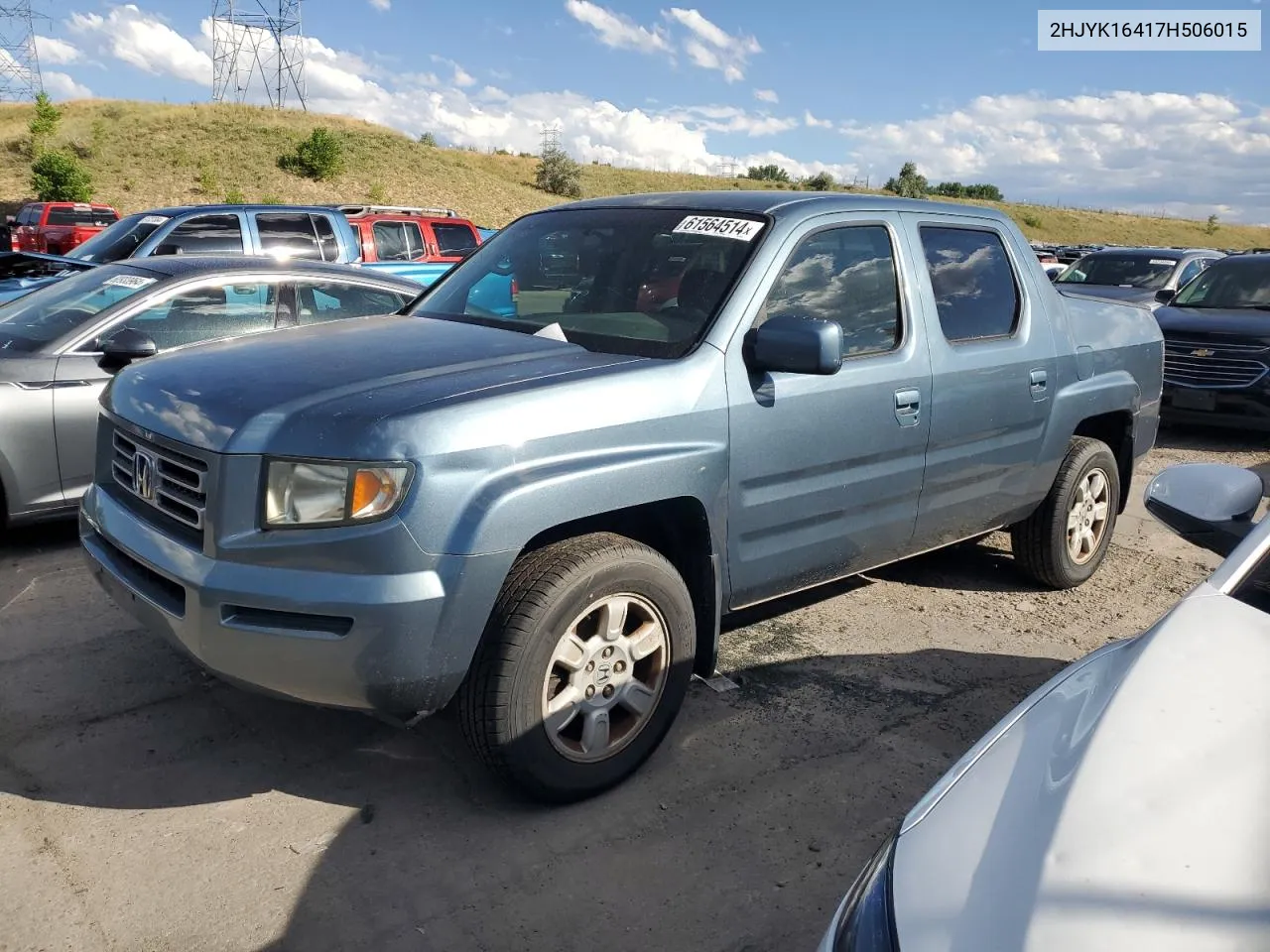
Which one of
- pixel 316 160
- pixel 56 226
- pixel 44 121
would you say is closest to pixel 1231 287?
pixel 56 226

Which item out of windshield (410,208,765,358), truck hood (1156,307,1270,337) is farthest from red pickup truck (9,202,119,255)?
windshield (410,208,765,358)

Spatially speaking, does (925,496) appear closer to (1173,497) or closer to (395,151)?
(1173,497)

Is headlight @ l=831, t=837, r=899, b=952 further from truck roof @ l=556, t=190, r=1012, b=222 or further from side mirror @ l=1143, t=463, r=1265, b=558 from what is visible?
truck roof @ l=556, t=190, r=1012, b=222

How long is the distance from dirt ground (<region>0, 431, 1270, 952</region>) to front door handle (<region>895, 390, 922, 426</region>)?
3.53 ft

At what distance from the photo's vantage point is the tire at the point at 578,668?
293cm

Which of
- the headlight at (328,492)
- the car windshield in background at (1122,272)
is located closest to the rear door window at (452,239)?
the car windshield in background at (1122,272)

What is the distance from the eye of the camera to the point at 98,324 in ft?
18.3

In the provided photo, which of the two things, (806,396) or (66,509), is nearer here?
(806,396)

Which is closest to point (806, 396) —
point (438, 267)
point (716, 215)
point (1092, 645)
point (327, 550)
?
point (716, 215)

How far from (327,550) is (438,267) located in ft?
31.2

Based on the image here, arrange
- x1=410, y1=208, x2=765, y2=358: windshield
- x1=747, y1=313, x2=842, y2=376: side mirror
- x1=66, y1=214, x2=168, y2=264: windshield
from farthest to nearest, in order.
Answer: x1=66, y1=214, x2=168, y2=264: windshield, x1=410, y1=208, x2=765, y2=358: windshield, x1=747, y1=313, x2=842, y2=376: side mirror

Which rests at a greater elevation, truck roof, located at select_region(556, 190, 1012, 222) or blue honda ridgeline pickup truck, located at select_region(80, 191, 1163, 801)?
truck roof, located at select_region(556, 190, 1012, 222)

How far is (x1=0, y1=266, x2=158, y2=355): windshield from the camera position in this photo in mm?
5508

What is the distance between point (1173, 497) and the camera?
2.71 meters
